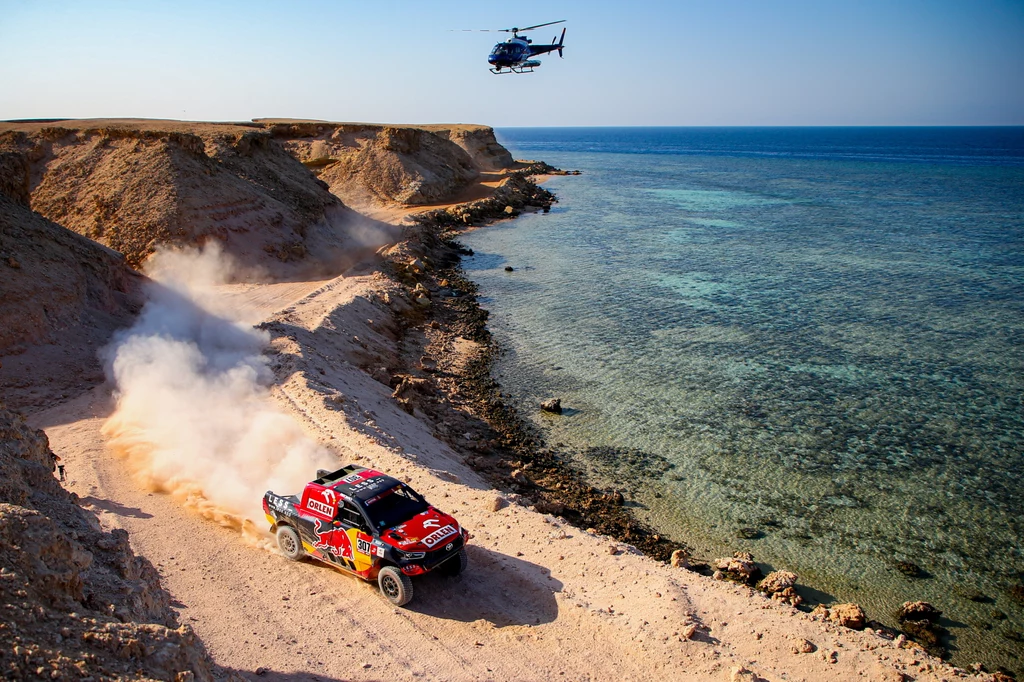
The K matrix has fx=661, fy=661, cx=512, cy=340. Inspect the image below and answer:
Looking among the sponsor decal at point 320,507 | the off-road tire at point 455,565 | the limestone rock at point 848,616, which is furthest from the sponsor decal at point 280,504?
the limestone rock at point 848,616

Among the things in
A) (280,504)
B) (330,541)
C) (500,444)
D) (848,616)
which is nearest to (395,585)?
(330,541)

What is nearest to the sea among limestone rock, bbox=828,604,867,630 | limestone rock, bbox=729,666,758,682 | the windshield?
limestone rock, bbox=828,604,867,630

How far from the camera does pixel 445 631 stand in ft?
36.6

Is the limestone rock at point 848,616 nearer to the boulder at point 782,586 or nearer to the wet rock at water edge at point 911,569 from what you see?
the boulder at point 782,586

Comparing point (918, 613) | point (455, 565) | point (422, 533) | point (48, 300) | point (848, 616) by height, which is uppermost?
point (48, 300)

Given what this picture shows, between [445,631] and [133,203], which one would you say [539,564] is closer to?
[445,631]

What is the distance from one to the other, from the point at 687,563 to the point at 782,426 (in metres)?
9.12

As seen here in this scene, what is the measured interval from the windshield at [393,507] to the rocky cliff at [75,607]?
3.78m

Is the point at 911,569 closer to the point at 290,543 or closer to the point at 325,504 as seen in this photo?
the point at 325,504

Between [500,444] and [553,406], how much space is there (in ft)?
9.98

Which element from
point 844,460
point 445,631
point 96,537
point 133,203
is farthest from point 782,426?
point 133,203

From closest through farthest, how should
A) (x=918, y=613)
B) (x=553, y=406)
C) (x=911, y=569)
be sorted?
(x=918, y=613)
(x=911, y=569)
(x=553, y=406)

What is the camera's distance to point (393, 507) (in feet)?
40.1

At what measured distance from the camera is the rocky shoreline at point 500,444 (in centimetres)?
1458
